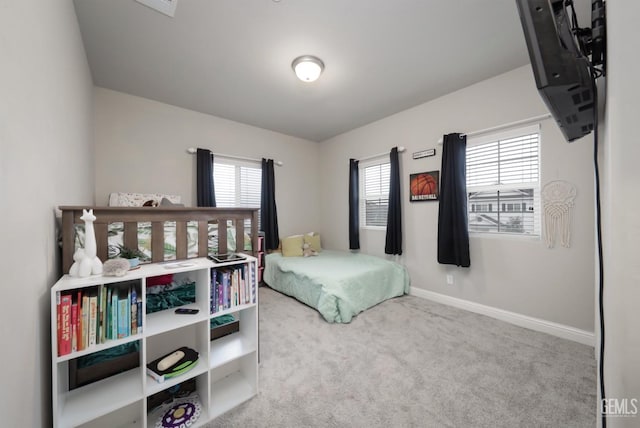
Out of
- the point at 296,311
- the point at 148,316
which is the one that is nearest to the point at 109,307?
the point at 148,316

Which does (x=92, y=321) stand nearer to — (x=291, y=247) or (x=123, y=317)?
(x=123, y=317)

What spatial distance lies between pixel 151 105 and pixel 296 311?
3214 mm

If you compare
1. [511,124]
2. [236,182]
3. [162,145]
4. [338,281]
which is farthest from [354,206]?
[162,145]

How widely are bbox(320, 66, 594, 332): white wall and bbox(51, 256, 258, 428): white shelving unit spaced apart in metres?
2.45

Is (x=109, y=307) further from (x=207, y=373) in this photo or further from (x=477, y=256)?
(x=477, y=256)

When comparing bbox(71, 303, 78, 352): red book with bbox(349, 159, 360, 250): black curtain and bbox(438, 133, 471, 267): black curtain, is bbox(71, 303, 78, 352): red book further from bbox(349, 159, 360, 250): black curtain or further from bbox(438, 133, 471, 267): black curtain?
bbox(349, 159, 360, 250): black curtain

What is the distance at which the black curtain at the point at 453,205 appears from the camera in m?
2.73

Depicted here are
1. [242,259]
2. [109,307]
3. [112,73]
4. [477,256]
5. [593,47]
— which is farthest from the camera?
[477,256]

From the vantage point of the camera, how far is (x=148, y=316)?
138cm

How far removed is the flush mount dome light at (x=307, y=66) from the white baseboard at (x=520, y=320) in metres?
2.93

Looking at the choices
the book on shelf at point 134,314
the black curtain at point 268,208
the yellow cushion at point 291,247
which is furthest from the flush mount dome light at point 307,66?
the yellow cushion at point 291,247

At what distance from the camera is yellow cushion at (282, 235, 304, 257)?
3.92 m

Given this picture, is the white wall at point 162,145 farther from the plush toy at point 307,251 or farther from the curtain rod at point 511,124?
the curtain rod at point 511,124

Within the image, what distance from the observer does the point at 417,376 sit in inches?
67.5
